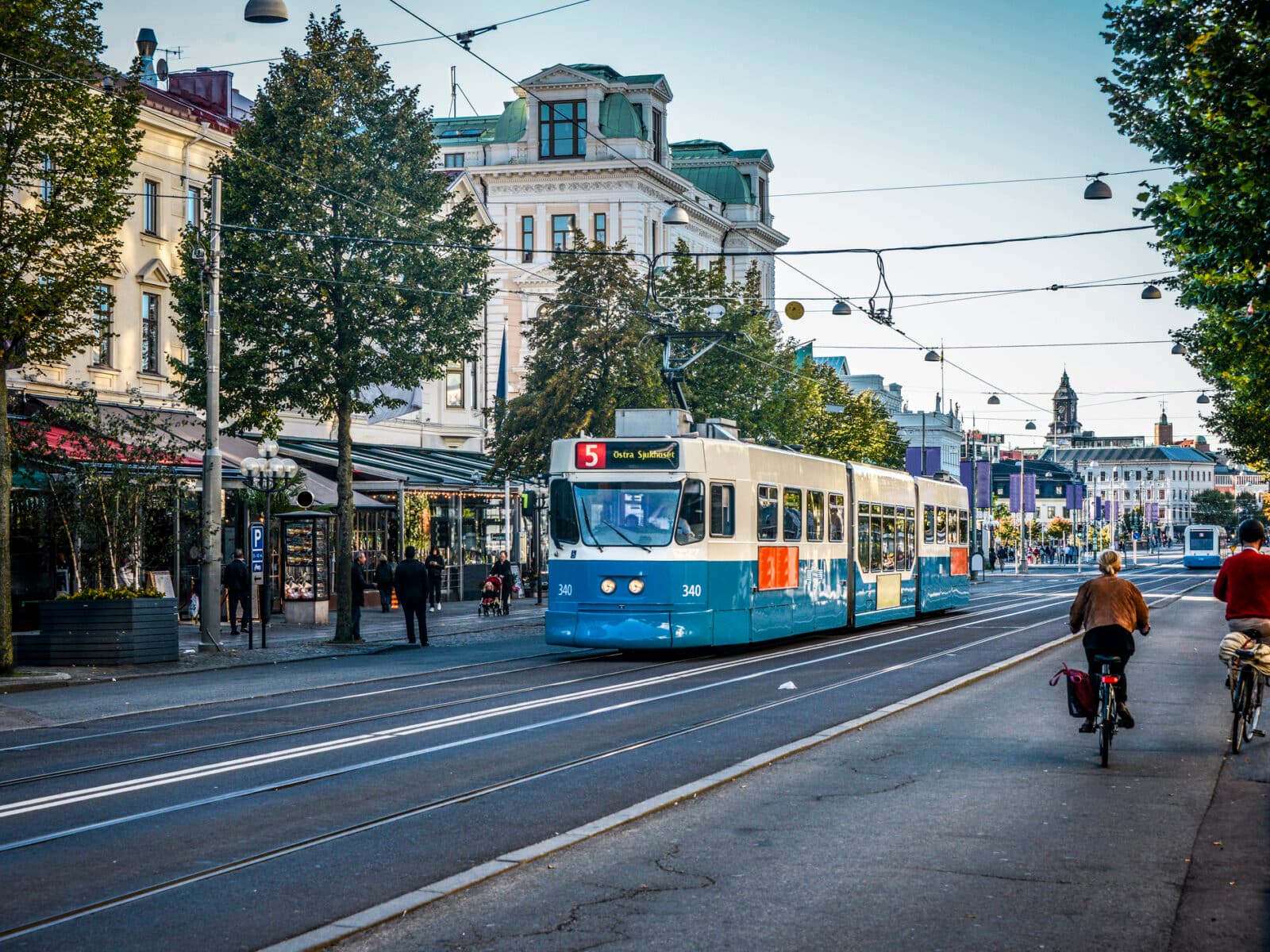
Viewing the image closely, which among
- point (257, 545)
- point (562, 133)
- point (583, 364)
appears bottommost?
point (257, 545)

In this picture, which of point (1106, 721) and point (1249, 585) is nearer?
point (1106, 721)

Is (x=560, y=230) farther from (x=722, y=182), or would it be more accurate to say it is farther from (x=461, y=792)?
(x=461, y=792)

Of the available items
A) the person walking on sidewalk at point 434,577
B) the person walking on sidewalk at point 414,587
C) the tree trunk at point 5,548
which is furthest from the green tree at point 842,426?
the tree trunk at point 5,548

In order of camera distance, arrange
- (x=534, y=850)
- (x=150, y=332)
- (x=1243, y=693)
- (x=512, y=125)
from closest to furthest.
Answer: (x=534, y=850)
(x=1243, y=693)
(x=150, y=332)
(x=512, y=125)


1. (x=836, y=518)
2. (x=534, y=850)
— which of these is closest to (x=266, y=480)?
(x=836, y=518)

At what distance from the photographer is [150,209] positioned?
37344 mm

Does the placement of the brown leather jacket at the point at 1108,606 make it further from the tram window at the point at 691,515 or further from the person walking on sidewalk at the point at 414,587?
the person walking on sidewalk at the point at 414,587

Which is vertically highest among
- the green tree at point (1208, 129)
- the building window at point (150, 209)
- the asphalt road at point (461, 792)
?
the building window at point (150, 209)

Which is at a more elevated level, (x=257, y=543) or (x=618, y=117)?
(x=618, y=117)

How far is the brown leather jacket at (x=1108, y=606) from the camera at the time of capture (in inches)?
486

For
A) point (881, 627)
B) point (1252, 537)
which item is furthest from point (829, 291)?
point (1252, 537)

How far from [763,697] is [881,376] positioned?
131 metres

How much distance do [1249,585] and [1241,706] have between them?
992 millimetres

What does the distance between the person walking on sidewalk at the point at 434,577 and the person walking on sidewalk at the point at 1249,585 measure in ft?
89.7
